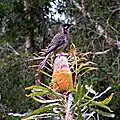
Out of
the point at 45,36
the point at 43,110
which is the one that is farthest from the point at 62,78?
the point at 45,36

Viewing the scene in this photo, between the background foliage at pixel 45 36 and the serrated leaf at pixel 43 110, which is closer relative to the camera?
the serrated leaf at pixel 43 110

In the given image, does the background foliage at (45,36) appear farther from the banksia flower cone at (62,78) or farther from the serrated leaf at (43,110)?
the serrated leaf at (43,110)

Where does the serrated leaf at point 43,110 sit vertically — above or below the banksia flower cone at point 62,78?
below

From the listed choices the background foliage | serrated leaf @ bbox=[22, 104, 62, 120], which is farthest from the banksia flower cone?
the background foliage

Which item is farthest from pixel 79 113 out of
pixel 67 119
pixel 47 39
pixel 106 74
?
pixel 47 39

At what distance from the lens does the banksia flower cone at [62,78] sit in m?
1.04

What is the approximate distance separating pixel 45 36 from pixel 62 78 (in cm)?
433

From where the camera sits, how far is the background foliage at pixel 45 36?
4953 millimetres

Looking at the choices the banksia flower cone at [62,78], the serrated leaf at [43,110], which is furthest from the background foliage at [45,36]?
the serrated leaf at [43,110]

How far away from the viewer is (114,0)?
5387 mm

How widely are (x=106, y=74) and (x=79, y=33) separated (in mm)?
584

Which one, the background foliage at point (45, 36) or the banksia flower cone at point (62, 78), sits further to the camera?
the background foliage at point (45, 36)

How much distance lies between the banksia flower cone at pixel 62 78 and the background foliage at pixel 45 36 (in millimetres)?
3554

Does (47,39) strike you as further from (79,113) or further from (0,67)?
(79,113)
